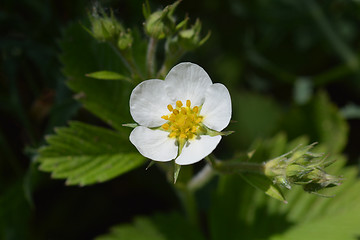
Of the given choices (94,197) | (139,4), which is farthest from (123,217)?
(139,4)

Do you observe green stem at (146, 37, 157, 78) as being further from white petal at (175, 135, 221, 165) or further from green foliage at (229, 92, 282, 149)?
green foliage at (229, 92, 282, 149)

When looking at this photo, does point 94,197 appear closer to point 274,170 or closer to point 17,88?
point 17,88

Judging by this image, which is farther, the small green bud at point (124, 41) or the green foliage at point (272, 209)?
the green foliage at point (272, 209)

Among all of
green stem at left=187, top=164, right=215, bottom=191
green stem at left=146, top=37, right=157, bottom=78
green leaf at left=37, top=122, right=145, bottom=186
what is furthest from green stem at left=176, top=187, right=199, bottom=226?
green stem at left=146, top=37, right=157, bottom=78

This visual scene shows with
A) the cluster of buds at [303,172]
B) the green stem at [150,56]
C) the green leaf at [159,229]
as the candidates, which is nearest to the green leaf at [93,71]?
the green stem at [150,56]

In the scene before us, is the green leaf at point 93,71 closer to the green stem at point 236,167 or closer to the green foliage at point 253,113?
the green stem at point 236,167

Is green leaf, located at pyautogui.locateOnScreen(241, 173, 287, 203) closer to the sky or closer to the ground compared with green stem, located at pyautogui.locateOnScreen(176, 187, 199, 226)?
closer to the ground

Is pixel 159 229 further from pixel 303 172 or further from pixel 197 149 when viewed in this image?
pixel 303 172
